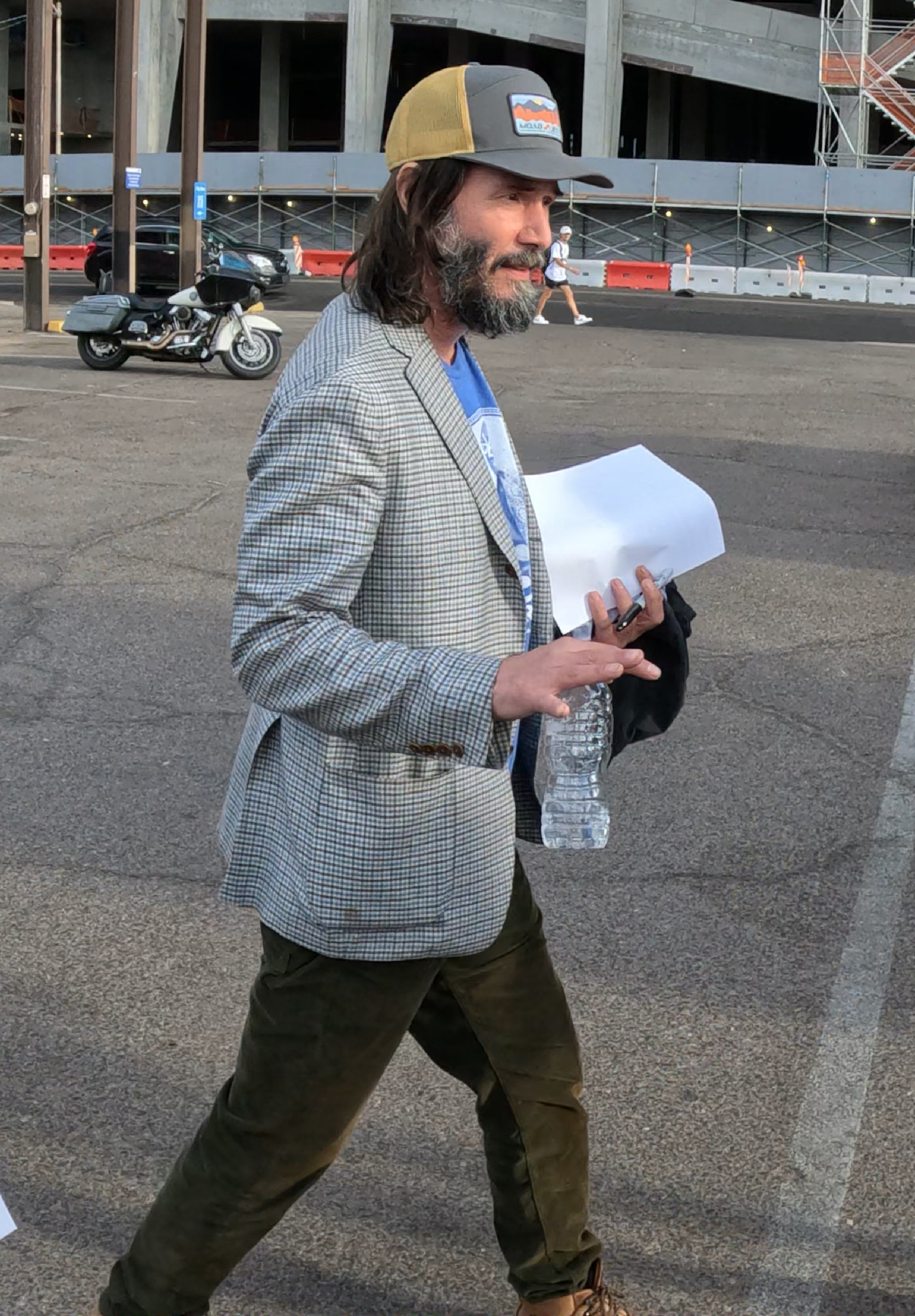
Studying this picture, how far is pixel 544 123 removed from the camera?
2441 mm

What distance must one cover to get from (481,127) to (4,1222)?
1.96 meters

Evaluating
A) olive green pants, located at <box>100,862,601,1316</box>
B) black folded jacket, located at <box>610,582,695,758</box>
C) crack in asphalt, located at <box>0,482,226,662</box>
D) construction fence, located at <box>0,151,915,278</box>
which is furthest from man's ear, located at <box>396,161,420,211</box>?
construction fence, located at <box>0,151,915,278</box>

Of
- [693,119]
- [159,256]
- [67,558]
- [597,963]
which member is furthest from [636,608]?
[693,119]

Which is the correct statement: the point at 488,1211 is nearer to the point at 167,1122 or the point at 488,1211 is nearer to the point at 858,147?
the point at 167,1122

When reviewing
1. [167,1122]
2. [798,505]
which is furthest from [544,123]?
[798,505]

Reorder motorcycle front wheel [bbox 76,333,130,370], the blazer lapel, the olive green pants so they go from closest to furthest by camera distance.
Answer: the blazer lapel
the olive green pants
motorcycle front wheel [bbox 76,333,130,370]

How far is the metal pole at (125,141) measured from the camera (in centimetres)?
2448

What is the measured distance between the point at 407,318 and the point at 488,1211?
1.82m

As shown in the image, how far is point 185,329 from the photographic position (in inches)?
715

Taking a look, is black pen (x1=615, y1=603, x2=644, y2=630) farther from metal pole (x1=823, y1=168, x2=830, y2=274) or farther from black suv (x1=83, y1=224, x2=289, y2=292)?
metal pole (x1=823, y1=168, x2=830, y2=274)

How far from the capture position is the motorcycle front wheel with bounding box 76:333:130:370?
61.3 feet

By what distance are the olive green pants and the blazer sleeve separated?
0.45 meters

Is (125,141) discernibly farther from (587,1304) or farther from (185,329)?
(587,1304)

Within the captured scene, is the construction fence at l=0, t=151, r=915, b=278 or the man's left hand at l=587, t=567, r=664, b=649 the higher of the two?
the man's left hand at l=587, t=567, r=664, b=649
